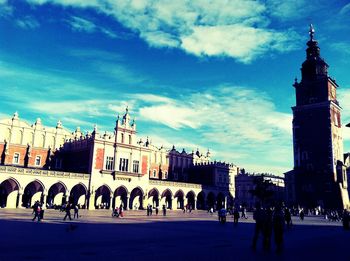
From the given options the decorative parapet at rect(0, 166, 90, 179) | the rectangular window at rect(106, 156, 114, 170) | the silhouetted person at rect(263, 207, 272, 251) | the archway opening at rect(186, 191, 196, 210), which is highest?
the rectangular window at rect(106, 156, 114, 170)

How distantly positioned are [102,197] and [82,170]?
5.80 meters

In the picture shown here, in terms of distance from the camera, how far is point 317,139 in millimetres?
65500

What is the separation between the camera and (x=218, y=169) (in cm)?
6850

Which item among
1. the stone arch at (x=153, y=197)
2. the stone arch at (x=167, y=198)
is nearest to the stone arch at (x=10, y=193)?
the stone arch at (x=153, y=197)

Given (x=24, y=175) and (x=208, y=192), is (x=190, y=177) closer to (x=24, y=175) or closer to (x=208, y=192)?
(x=208, y=192)

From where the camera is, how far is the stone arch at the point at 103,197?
168ft

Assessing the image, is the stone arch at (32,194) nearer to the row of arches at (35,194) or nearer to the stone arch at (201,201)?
the row of arches at (35,194)

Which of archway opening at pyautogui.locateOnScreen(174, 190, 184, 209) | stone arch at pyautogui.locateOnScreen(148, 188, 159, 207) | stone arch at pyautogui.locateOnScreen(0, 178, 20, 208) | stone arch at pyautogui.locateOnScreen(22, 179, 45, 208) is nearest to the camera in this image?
stone arch at pyautogui.locateOnScreen(0, 178, 20, 208)

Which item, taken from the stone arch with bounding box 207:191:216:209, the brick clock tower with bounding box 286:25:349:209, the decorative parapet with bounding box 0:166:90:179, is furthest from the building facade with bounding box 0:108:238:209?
the brick clock tower with bounding box 286:25:349:209

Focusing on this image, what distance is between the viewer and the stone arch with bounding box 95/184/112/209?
5131cm

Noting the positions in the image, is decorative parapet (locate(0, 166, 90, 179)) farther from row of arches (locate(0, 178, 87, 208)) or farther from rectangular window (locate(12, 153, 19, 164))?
rectangular window (locate(12, 153, 19, 164))

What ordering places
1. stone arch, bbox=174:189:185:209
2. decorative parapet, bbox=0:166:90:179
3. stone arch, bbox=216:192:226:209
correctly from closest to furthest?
decorative parapet, bbox=0:166:90:179 → stone arch, bbox=174:189:185:209 → stone arch, bbox=216:192:226:209

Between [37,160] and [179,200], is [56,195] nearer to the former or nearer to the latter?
[37,160]

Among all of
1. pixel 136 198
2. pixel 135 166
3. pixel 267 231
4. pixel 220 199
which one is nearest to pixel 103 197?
pixel 136 198
